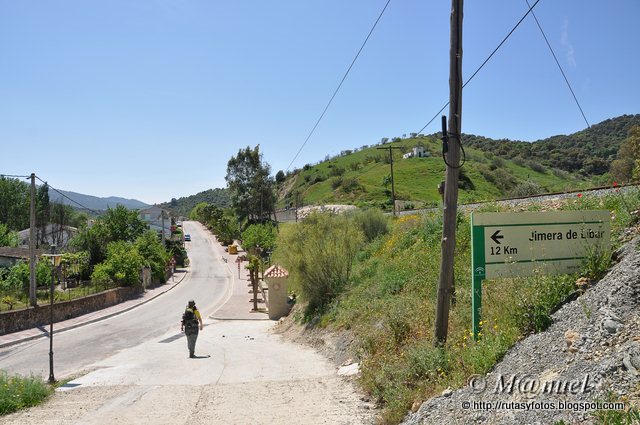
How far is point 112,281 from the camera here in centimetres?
4025

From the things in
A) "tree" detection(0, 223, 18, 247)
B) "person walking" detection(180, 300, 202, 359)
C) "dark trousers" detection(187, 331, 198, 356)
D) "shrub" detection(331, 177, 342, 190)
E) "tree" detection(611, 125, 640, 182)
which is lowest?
"dark trousers" detection(187, 331, 198, 356)

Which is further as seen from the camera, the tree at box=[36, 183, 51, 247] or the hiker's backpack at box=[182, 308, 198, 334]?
the tree at box=[36, 183, 51, 247]

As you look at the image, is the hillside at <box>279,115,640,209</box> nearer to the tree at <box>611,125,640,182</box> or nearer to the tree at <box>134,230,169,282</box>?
the tree at <box>611,125,640,182</box>

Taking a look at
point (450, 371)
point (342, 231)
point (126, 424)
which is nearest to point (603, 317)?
point (450, 371)

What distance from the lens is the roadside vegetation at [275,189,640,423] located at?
22.2ft

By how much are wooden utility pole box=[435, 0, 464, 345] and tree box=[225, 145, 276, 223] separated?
69961 mm

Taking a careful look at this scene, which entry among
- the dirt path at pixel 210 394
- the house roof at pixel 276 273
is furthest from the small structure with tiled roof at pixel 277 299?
the dirt path at pixel 210 394

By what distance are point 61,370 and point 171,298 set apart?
1024 inches

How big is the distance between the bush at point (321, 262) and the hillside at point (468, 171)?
99.0 feet

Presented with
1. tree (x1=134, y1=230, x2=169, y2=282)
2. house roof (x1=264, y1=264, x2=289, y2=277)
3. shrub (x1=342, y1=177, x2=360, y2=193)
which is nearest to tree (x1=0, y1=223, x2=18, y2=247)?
tree (x1=134, y1=230, x2=169, y2=282)

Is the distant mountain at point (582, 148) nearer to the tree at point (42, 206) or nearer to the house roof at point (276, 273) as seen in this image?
the house roof at point (276, 273)

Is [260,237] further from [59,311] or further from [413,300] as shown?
[413,300]

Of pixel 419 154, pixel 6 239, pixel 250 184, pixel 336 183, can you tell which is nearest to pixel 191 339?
pixel 6 239

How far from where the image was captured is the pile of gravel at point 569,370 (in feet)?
14.6
